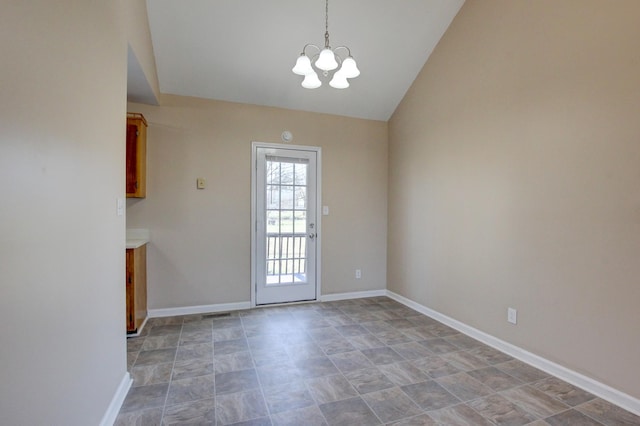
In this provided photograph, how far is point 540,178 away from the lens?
2.54 metres

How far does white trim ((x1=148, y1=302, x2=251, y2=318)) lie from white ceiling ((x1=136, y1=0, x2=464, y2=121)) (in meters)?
2.45

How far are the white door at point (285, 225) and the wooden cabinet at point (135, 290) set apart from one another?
1.27m

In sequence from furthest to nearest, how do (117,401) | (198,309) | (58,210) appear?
(198,309) < (117,401) < (58,210)

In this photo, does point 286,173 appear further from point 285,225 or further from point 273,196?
point 285,225

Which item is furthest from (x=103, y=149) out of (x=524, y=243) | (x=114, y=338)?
(x=524, y=243)

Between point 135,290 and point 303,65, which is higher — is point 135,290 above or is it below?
below

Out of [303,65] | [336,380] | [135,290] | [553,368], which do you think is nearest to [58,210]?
[303,65]

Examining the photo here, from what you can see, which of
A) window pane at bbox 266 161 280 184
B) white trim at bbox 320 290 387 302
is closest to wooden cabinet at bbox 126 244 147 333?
window pane at bbox 266 161 280 184

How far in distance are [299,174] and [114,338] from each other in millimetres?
2814

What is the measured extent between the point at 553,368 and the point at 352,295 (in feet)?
8.17

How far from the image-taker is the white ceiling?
3.05 meters

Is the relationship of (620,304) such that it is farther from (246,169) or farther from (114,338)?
(246,169)

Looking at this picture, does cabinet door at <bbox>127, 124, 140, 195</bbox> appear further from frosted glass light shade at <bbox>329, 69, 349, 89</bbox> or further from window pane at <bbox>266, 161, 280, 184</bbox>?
frosted glass light shade at <bbox>329, 69, 349, 89</bbox>

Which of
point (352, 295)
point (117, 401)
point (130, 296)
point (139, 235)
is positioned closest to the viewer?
point (117, 401)
